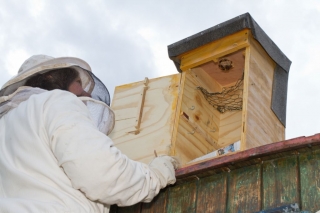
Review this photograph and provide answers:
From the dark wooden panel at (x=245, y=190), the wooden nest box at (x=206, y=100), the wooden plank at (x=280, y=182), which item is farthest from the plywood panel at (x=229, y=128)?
the wooden plank at (x=280, y=182)

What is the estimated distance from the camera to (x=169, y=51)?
5594 millimetres

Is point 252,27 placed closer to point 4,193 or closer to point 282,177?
point 282,177

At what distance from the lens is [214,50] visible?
545cm

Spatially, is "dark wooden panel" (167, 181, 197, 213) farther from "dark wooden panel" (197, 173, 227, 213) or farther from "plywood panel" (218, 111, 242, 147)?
"plywood panel" (218, 111, 242, 147)

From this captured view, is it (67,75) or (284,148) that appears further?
(67,75)

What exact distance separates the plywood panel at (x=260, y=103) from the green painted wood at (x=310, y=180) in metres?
1.13

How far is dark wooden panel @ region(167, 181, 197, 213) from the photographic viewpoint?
400 centimetres

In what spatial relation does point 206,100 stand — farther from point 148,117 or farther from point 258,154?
point 258,154

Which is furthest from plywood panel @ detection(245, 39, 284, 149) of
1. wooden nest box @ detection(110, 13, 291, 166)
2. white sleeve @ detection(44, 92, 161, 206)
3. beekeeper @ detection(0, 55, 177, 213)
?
white sleeve @ detection(44, 92, 161, 206)

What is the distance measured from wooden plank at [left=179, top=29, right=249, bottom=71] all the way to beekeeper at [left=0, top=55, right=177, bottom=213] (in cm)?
Result: 176

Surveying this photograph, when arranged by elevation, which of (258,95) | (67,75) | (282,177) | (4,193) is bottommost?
(4,193)

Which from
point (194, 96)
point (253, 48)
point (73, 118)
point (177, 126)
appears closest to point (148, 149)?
point (177, 126)

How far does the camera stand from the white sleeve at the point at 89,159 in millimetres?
3346

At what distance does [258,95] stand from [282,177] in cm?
163
